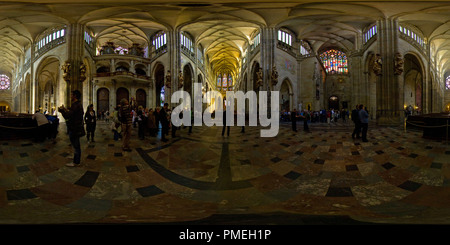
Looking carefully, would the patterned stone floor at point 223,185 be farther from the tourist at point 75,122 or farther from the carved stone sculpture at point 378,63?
the carved stone sculpture at point 378,63

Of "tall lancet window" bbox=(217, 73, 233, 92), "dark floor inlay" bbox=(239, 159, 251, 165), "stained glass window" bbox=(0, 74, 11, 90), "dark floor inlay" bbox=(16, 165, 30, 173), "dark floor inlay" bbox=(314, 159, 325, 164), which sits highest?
"tall lancet window" bbox=(217, 73, 233, 92)

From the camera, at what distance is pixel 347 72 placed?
22750 millimetres

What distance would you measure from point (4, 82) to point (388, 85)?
137 ft

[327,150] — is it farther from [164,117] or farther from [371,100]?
[371,100]

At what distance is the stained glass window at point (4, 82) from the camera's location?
81.1ft

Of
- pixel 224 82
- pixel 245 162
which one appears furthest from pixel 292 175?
pixel 224 82

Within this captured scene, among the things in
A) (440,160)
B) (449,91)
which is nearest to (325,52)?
(449,91)

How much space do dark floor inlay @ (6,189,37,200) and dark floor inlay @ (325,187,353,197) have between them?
3.11 meters

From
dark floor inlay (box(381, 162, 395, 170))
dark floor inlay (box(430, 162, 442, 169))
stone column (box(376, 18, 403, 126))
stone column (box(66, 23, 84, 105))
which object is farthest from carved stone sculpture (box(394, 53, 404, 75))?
stone column (box(66, 23, 84, 105))

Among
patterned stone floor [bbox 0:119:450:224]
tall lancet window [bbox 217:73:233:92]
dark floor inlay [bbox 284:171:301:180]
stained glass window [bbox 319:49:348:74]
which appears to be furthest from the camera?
tall lancet window [bbox 217:73:233:92]

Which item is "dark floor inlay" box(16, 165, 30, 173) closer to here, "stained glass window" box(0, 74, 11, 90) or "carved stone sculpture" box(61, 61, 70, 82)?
"carved stone sculpture" box(61, 61, 70, 82)

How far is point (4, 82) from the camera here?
2508 cm

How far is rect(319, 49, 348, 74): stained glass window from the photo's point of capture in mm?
22859

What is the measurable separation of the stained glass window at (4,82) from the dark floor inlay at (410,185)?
1540 inches
